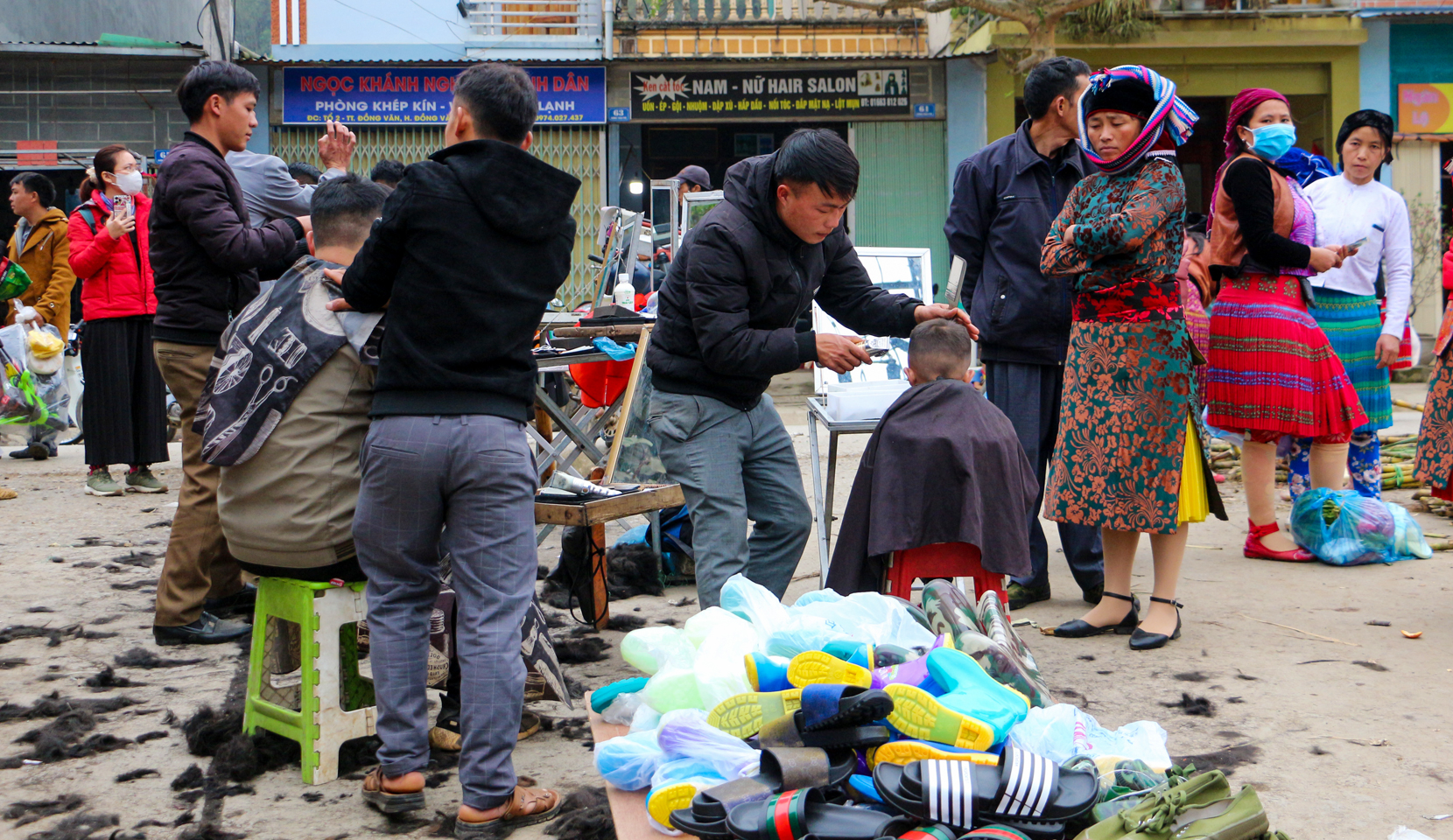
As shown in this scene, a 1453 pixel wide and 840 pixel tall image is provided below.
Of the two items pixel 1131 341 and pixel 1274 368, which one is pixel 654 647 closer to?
pixel 1131 341

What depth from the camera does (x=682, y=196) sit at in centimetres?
805

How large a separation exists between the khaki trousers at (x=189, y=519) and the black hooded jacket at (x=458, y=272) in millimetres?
1642

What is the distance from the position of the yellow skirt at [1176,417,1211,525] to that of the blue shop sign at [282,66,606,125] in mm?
10736


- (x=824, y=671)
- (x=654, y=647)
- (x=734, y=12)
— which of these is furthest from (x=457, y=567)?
(x=734, y=12)

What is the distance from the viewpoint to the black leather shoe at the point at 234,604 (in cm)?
441

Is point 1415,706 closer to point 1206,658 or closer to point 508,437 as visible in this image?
point 1206,658

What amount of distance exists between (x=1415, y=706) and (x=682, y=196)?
5776mm

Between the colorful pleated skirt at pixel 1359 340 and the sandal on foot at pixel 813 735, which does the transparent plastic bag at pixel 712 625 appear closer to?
the sandal on foot at pixel 813 735

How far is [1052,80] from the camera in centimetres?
425

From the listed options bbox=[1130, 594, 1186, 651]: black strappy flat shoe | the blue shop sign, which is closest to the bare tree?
the blue shop sign

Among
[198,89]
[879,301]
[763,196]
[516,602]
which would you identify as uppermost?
[198,89]

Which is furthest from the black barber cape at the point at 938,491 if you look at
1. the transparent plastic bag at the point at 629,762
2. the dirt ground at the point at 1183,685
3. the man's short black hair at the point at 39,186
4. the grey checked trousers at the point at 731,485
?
the man's short black hair at the point at 39,186

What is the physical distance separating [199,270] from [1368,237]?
5124mm

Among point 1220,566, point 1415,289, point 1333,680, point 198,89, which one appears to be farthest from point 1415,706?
point 1415,289
